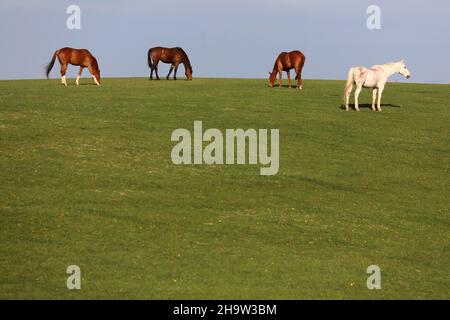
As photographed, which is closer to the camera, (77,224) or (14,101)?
(77,224)

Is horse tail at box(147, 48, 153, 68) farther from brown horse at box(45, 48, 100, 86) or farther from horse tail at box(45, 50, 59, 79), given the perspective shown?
horse tail at box(45, 50, 59, 79)

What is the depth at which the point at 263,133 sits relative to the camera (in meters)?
34.6

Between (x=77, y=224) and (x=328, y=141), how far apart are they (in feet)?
54.3

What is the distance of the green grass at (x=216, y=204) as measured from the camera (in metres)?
17.5

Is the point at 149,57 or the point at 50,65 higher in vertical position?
the point at 149,57

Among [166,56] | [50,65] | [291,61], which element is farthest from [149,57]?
[291,61]

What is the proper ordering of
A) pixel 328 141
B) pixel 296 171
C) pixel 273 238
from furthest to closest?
1. pixel 328 141
2. pixel 296 171
3. pixel 273 238

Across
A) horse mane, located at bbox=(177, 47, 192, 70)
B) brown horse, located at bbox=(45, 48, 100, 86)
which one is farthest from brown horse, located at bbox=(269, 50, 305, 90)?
brown horse, located at bbox=(45, 48, 100, 86)

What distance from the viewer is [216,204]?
24031mm

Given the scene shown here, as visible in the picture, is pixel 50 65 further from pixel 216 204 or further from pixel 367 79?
pixel 216 204

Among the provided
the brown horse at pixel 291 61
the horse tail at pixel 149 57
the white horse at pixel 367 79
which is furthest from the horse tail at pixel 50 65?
the white horse at pixel 367 79
